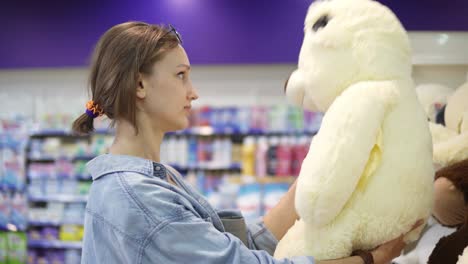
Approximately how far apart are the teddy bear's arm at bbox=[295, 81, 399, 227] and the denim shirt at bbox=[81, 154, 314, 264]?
14 cm

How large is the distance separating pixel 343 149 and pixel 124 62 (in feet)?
1.95

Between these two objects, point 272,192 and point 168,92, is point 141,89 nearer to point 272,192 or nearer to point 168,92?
point 168,92

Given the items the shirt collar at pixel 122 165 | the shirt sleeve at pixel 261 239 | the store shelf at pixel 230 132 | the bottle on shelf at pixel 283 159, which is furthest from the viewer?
the store shelf at pixel 230 132

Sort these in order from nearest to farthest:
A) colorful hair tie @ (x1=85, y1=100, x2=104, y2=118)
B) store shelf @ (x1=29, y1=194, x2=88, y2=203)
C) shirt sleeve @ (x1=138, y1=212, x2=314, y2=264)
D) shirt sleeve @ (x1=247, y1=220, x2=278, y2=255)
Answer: shirt sleeve @ (x1=138, y1=212, x2=314, y2=264) → colorful hair tie @ (x1=85, y1=100, x2=104, y2=118) → shirt sleeve @ (x1=247, y1=220, x2=278, y2=255) → store shelf @ (x1=29, y1=194, x2=88, y2=203)

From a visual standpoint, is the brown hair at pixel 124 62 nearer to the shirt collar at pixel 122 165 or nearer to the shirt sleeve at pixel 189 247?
the shirt collar at pixel 122 165

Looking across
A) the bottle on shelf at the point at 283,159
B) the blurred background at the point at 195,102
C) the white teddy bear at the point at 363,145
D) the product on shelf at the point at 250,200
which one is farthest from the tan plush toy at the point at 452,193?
the product on shelf at the point at 250,200

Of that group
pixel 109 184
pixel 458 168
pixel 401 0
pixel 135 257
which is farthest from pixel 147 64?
pixel 401 0

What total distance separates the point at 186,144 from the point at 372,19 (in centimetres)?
361

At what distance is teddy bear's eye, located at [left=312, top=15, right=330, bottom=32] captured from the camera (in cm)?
123

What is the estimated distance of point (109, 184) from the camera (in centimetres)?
115

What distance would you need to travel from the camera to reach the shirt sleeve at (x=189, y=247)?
1067 millimetres

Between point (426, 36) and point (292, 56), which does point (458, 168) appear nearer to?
point (426, 36)

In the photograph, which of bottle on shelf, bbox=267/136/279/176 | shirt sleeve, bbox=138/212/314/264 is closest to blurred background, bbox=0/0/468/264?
bottle on shelf, bbox=267/136/279/176

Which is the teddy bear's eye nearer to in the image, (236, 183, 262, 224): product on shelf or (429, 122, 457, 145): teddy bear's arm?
(429, 122, 457, 145): teddy bear's arm
